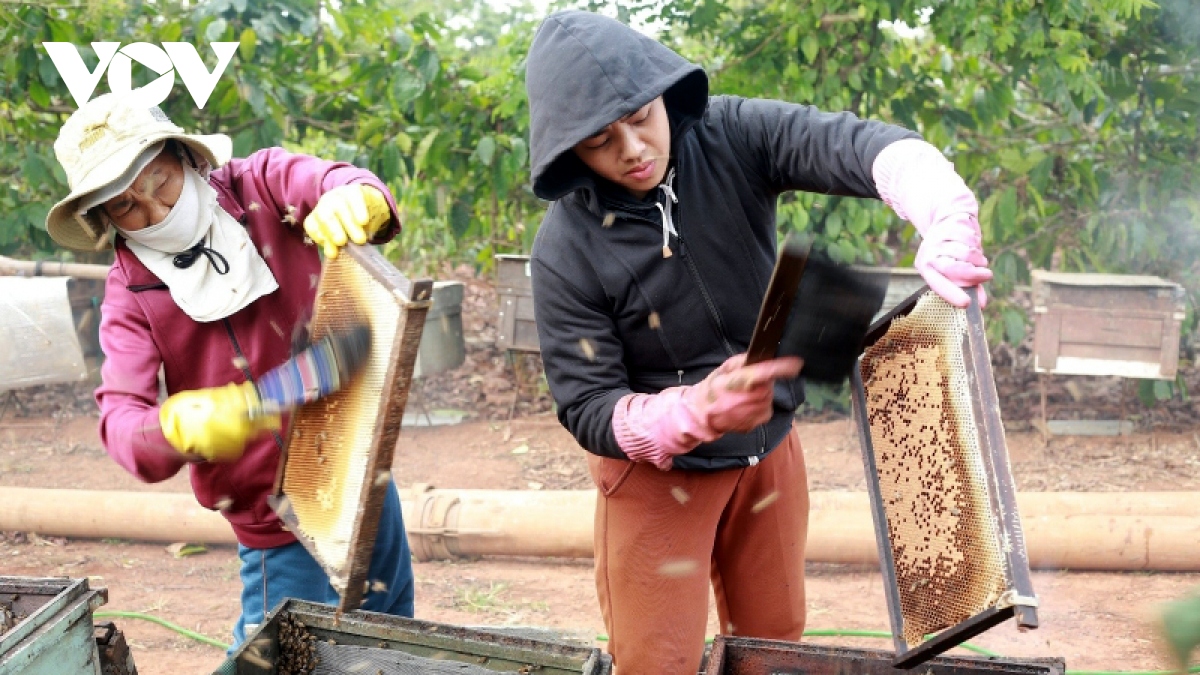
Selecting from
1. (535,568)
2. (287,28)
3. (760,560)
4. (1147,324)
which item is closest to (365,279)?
(760,560)

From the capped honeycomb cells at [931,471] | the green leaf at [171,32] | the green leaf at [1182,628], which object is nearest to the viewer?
the green leaf at [1182,628]

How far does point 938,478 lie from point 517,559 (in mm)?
3181

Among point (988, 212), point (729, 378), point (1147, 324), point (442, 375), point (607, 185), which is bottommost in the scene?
point (442, 375)

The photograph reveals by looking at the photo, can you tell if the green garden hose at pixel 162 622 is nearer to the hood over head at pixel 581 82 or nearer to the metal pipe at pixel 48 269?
the metal pipe at pixel 48 269

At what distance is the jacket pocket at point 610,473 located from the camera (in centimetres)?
248

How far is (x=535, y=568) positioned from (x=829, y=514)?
1.36 m

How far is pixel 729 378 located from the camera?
2.04 metres

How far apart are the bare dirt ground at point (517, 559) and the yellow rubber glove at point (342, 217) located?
124cm

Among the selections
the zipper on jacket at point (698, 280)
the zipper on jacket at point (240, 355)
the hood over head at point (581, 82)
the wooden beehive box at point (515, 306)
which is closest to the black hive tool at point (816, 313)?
the zipper on jacket at point (698, 280)

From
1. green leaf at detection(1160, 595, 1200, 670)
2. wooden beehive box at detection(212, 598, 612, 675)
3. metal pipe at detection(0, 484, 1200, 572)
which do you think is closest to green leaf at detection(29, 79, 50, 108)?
metal pipe at detection(0, 484, 1200, 572)

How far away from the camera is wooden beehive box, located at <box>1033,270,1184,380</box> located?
18.4 ft

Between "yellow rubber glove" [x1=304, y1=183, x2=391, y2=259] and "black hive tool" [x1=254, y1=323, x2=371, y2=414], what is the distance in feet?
0.67

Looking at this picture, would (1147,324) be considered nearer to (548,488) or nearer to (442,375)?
(548,488)

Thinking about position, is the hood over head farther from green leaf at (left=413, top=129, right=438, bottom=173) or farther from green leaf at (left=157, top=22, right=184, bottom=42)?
green leaf at (left=157, top=22, right=184, bottom=42)
